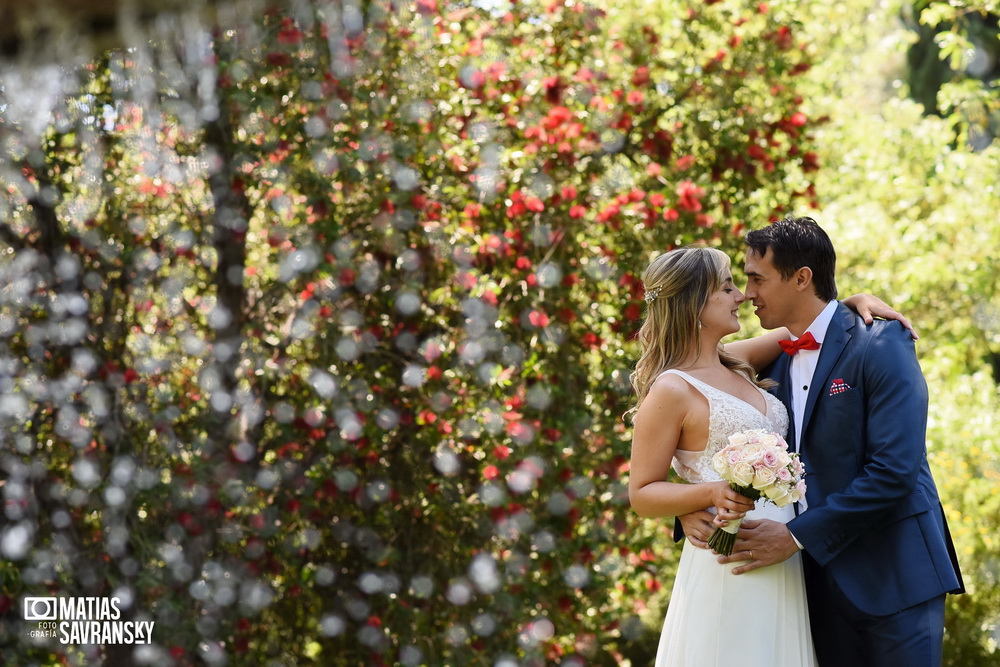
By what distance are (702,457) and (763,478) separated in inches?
14.0

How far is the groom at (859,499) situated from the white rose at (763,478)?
0.29m

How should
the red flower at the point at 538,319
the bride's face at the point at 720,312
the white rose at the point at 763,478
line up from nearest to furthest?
the white rose at the point at 763,478 < the bride's face at the point at 720,312 < the red flower at the point at 538,319

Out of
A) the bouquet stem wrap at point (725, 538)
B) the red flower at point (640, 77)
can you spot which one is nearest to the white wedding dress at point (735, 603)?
the bouquet stem wrap at point (725, 538)

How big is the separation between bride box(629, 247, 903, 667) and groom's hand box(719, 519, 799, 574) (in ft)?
0.16

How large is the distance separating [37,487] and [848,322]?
10.4 ft

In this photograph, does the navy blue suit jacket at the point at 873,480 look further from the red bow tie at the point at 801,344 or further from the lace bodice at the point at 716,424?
the lace bodice at the point at 716,424

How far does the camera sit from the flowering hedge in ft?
12.7

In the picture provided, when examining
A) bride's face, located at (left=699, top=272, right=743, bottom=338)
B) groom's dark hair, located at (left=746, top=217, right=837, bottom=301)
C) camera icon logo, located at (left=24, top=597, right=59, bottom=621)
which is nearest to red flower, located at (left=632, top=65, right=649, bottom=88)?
groom's dark hair, located at (left=746, top=217, right=837, bottom=301)

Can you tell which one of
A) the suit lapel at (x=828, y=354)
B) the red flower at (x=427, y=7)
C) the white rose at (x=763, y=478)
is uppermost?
the red flower at (x=427, y=7)

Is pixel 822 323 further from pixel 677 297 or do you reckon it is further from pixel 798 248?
pixel 677 297

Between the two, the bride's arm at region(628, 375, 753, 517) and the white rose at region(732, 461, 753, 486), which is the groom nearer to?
the bride's arm at region(628, 375, 753, 517)

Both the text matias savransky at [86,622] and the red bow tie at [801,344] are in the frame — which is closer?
the red bow tie at [801,344]

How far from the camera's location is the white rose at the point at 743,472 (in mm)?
2141

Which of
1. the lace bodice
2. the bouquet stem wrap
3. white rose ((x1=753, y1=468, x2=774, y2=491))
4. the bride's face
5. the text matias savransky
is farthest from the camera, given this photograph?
the text matias savransky
